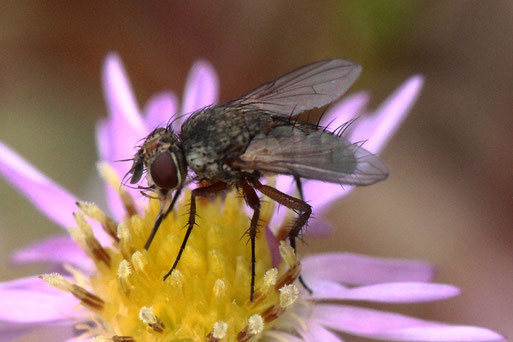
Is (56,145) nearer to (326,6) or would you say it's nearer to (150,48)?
(150,48)

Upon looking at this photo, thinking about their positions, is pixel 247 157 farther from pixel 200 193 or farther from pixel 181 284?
pixel 181 284

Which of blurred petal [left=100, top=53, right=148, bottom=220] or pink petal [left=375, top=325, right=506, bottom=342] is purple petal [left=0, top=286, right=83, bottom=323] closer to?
blurred petal [left=100, top=53, right=148, bottom=220]

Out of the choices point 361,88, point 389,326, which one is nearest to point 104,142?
point 389,326

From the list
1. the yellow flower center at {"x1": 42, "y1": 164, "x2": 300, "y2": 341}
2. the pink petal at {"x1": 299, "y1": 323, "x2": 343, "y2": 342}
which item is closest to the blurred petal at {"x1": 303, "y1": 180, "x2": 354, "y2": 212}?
the yellow flower center at {"x1": 42, "y1": 164, "x2": 300, "y2": 341}

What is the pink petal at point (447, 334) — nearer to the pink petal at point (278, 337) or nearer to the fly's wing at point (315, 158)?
the pink petal at point (278, 337)

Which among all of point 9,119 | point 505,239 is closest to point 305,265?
point 505,239

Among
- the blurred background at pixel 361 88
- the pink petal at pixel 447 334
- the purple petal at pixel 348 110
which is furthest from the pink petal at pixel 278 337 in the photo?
the blurred background at pixel 361 88

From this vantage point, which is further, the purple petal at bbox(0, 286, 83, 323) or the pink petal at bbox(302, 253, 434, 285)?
the pink petal at bbox(302, 253, 434, 285)
